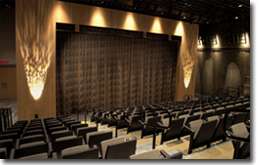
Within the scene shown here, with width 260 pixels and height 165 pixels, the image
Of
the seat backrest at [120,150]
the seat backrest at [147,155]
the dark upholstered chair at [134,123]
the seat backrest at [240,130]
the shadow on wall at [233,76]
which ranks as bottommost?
the dark upholstered chair at [134,123]

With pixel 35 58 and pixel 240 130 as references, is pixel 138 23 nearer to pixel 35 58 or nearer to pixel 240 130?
pixel 35 58

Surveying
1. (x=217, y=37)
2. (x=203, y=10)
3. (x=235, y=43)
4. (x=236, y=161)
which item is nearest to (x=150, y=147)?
(x=236, y=161)

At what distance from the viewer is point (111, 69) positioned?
10.4 meters

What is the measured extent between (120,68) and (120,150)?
869 cm

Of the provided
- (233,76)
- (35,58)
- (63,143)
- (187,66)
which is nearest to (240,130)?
(63,143)

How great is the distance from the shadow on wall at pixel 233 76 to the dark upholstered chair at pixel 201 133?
432 inches

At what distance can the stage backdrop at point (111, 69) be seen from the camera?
9125 mm

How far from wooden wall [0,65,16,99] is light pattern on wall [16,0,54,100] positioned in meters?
6.14

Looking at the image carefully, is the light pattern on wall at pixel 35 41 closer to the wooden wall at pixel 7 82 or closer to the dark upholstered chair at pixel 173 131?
→ the dark upholstered chair at pixel 173 131

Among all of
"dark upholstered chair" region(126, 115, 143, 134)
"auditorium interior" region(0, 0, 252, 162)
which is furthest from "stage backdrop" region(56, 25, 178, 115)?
"dark upholstered chair" region(126, 115, 143, 134)

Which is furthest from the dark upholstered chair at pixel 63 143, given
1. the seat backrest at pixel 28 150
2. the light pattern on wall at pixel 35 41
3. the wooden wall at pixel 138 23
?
the wooden wall at pixel 138 23

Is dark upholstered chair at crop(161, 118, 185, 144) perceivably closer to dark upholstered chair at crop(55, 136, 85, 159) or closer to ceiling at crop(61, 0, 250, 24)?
dark upholstered chair at crop(55, 136, 85, 159)

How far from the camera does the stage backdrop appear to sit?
359 inches
